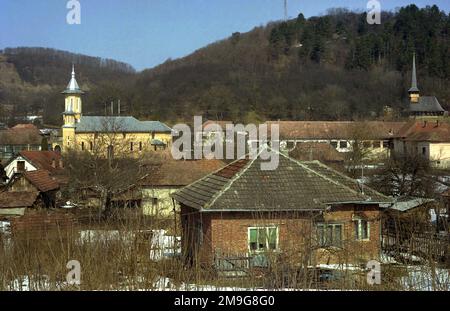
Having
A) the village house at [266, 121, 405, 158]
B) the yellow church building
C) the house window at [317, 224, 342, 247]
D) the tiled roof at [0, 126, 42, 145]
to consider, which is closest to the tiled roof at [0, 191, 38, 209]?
the house window at [317, 224, 342, 247]

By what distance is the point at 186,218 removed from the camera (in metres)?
10.5

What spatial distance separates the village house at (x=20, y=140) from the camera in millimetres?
44969

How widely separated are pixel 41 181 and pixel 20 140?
3000cm

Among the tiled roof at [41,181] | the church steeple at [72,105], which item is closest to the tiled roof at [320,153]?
the tiled roof at [41,181]

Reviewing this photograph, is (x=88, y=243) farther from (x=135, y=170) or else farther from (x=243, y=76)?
(x=243, y=76)

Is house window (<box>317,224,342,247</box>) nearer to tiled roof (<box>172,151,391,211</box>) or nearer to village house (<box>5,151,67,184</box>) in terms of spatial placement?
tiled roof (<box>172,151,391,211</box>)

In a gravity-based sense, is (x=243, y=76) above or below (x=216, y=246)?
above

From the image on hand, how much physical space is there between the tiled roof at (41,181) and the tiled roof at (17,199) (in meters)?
0.90

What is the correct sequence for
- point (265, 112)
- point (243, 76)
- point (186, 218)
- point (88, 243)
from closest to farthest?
point (88, 243) < point (186, 218) < point (265, 112) < point (243, 76)

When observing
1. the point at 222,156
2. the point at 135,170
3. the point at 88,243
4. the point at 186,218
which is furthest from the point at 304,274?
the point at 222,156

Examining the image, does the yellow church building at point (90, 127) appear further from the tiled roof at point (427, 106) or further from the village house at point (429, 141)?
the tiled roof at point (427, 106)
